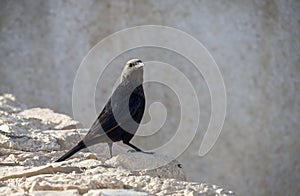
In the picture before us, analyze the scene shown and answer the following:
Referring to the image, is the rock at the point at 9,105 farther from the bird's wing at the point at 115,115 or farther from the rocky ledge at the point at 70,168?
the bird's wing at the point at 115,115

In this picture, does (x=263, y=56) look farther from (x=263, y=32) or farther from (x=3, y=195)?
(x=3, y=195)

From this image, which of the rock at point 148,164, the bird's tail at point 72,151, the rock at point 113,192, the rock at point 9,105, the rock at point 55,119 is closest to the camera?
the rock at point 113,192

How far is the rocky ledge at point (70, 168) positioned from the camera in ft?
8.98

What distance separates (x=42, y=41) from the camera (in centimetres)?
922

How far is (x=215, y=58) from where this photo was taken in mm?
9086

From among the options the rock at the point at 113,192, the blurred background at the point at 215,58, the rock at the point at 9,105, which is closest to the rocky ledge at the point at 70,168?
the rock at the point at 113,192

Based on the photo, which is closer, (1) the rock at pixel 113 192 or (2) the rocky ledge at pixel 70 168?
(1) the rock at pixel 113 192

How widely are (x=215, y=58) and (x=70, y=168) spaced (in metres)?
6.09

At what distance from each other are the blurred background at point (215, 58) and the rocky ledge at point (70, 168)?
3.89m

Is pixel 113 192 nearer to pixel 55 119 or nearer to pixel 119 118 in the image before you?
pixel 119 118

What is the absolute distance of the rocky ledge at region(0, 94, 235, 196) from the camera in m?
2.74

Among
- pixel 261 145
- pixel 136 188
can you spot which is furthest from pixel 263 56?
pixel 136 188

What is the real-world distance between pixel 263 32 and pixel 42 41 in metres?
2.93

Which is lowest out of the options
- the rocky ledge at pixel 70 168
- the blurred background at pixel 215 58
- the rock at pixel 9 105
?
the rocky ledge at pixel 70 168
